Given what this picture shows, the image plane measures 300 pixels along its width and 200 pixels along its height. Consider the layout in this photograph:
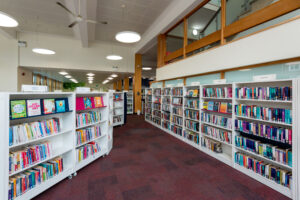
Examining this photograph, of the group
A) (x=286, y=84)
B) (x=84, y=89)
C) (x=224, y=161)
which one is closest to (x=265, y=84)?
(x=286, y=84)

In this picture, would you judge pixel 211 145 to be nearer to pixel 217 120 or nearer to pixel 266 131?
pixel 217 120

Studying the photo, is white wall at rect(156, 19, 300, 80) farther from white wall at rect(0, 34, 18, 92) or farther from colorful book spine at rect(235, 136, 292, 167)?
white wall at rect(0, 34, 18, 92)

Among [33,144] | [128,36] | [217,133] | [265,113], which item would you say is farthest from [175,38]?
[33,144]

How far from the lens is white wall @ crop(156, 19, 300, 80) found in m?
2.37

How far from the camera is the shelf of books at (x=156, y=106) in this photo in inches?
270

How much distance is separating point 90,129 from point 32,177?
1.29m

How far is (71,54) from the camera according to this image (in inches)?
335

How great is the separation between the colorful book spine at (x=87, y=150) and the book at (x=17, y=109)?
1276 millimetres

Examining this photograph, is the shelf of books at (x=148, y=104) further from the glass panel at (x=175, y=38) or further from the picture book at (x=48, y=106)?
the picture book at (x=48, y=106)

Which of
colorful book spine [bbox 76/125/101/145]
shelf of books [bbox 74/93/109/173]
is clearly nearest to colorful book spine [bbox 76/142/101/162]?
shelf of books [bbox 74/93/109/173]

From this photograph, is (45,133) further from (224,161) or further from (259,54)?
(259,54)

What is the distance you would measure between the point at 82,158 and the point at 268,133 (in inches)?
149

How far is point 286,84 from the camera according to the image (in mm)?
2523

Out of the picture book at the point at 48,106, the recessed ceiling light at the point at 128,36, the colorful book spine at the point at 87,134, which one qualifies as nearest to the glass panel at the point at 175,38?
the recessed ceiling light at the point at 128,36
